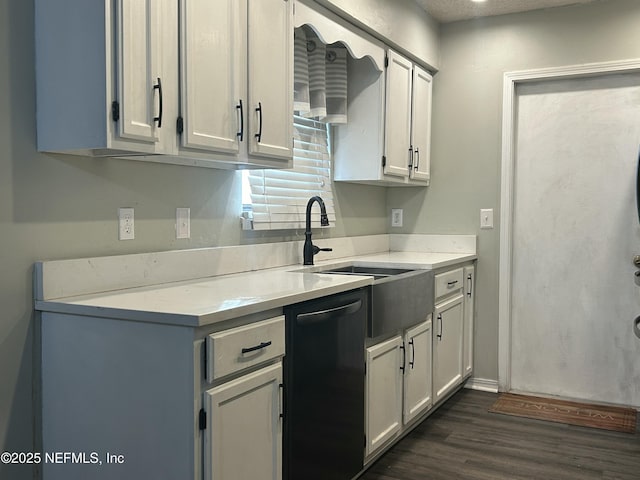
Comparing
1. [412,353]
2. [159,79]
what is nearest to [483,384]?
[412,353]

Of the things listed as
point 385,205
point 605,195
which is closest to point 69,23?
point 385,205

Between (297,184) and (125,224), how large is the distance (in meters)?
1.20

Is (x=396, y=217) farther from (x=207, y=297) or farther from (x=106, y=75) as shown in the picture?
(x=106, y=75)

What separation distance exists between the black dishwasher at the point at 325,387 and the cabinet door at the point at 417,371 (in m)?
0.51

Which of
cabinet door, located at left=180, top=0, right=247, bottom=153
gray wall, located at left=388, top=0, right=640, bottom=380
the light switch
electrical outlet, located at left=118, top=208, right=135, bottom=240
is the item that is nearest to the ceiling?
gray wall, located at left=388, top=0, right=640, bottom=380

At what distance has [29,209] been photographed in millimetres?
1875

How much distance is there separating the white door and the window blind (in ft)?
4.30

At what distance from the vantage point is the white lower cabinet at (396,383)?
2678 millimetres

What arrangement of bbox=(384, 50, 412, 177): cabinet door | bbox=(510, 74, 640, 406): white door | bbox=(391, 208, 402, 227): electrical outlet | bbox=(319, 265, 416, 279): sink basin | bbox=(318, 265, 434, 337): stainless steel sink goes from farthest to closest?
bbox=(391, 208, 402, 227): electrical outlet, bbox=(510, 74, 640, 406): white door, bbox=(384, 50, 412, 177): cabinet door, bbox=(319, 265, 416, 279): sink basin, bbox=(318, 265, 434, 337): stainless steel sink

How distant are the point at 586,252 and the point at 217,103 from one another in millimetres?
2627

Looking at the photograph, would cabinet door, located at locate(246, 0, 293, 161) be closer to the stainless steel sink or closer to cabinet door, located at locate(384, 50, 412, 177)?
the stainless steel sink

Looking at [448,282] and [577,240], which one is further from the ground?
[577,240]

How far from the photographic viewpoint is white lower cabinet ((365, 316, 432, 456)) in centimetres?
268

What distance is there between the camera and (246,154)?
7.59ft
